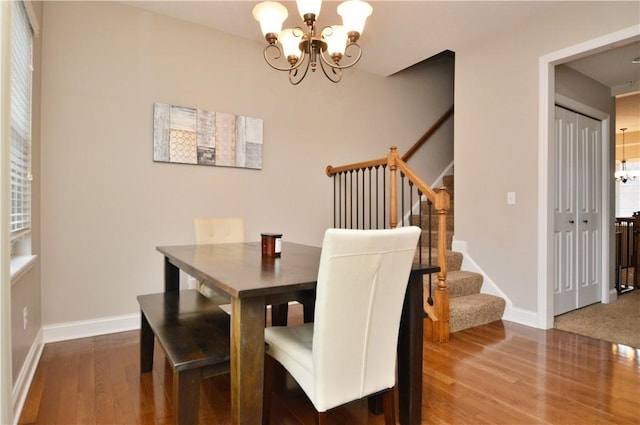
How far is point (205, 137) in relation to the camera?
10.4 feet

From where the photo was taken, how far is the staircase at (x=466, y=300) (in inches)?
115

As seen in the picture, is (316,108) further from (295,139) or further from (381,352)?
(381,352)

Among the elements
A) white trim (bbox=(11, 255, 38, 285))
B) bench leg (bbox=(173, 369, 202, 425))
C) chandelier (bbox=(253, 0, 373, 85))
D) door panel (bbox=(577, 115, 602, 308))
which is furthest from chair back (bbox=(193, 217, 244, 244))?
door panel (bbox=(577, 115, 602, 308))

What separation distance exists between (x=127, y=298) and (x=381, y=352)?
7.80 ft

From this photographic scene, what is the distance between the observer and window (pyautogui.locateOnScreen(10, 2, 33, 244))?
1947 millimetres

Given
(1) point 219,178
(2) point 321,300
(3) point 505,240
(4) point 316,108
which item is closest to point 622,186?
(3) point 505,240

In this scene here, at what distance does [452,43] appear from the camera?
359 centimetres

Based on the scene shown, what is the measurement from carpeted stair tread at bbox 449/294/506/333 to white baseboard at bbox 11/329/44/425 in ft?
8.96

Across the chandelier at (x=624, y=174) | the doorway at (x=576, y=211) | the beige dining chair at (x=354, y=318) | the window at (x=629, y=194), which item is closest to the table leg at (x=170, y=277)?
the beige dining chair at (x=354, y=318)

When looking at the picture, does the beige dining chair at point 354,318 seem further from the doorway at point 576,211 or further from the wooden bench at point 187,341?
the doorway at point 576,211

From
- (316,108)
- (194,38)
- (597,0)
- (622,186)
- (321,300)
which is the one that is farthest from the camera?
(622,186)

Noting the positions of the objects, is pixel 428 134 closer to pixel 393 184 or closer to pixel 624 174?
pixel 393 184

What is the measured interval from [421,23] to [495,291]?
256 centimetres

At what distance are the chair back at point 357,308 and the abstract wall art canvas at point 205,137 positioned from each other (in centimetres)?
236
